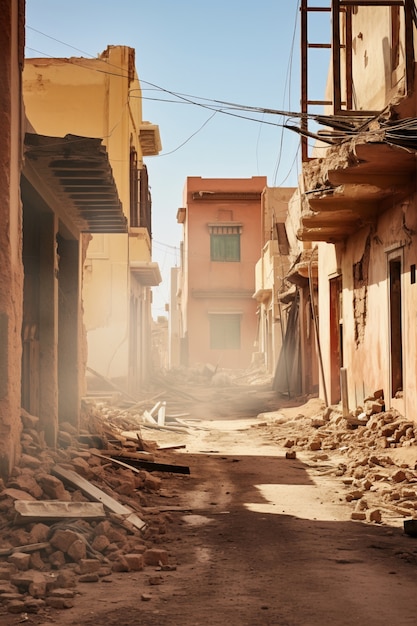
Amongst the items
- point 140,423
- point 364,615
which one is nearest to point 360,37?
point 140,423

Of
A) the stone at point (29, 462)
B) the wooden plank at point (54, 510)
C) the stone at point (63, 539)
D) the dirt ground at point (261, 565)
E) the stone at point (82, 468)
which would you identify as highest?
the stone at point (29, 462)

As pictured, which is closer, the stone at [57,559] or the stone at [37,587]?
the stone at [37,587]

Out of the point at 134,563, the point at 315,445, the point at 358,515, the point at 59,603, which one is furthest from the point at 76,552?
the point at 315,445

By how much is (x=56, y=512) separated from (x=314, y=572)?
206 centimetres

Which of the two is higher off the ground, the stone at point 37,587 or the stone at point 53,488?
the stone at point 53,488

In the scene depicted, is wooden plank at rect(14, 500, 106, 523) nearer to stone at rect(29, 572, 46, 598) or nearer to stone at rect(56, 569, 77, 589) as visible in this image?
stone at rect(56, 569, 77, 589)

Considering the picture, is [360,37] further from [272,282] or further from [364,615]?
[272,282]

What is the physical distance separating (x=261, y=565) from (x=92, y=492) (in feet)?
6.81

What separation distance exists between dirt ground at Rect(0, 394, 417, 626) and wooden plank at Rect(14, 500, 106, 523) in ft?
1.98

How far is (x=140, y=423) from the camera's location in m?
15.8

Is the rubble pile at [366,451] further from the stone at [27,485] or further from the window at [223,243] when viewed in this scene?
the window at [223,243]

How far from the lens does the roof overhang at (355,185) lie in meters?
10.9

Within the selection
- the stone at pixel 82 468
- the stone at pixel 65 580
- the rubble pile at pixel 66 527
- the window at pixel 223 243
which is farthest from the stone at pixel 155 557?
the window at pixel 223 243

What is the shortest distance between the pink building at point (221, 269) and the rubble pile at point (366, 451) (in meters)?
21.8
